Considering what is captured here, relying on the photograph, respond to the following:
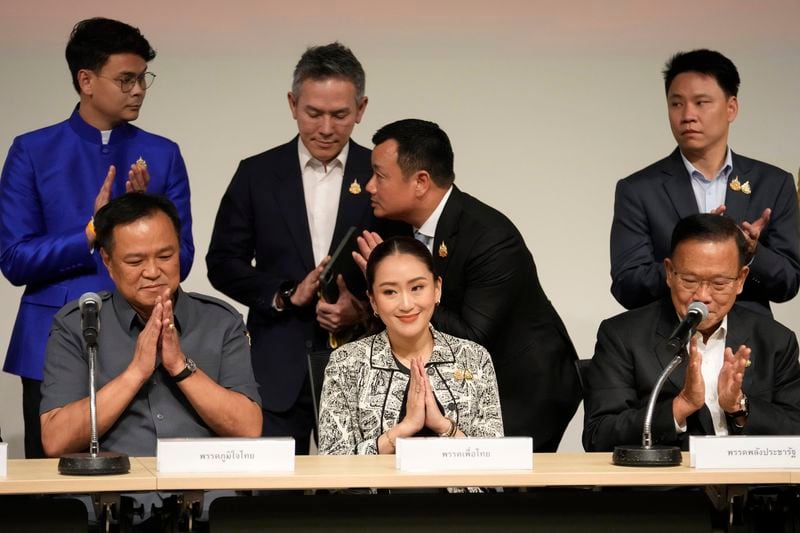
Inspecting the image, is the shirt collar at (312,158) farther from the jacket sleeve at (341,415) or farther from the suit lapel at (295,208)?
the jacket sleeve at (341,415)

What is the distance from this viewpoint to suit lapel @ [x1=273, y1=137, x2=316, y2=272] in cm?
401

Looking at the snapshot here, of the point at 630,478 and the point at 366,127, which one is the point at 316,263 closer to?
the point at 366,127

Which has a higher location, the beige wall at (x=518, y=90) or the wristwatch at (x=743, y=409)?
the beige wall at (x=518, y=90)

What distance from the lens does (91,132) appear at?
3877 mm

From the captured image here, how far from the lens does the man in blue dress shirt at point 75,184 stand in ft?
12.2

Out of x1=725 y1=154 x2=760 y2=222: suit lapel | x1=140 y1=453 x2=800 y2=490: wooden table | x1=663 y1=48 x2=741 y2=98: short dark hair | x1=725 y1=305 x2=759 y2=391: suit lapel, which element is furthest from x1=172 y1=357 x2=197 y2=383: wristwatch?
x1=663 y1=48 x2=741 y2=98: short dark hair

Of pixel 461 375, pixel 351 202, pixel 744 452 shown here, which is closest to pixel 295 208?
pixel 351 202

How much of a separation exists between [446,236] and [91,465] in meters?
1.41

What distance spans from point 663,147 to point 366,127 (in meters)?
1.05

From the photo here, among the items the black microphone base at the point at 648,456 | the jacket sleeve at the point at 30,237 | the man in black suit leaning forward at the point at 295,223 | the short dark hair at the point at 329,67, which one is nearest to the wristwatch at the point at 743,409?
the black microphone base at the point at 648,456

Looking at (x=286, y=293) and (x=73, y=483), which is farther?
(x=286, y=293)

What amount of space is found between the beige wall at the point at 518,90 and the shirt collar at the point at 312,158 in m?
0.61

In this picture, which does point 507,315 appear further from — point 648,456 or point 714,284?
point 648,456

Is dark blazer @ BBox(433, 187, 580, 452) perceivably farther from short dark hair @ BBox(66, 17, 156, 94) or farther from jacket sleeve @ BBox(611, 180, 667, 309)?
short dark hair @ BBox(66, 17, 156, 94)
